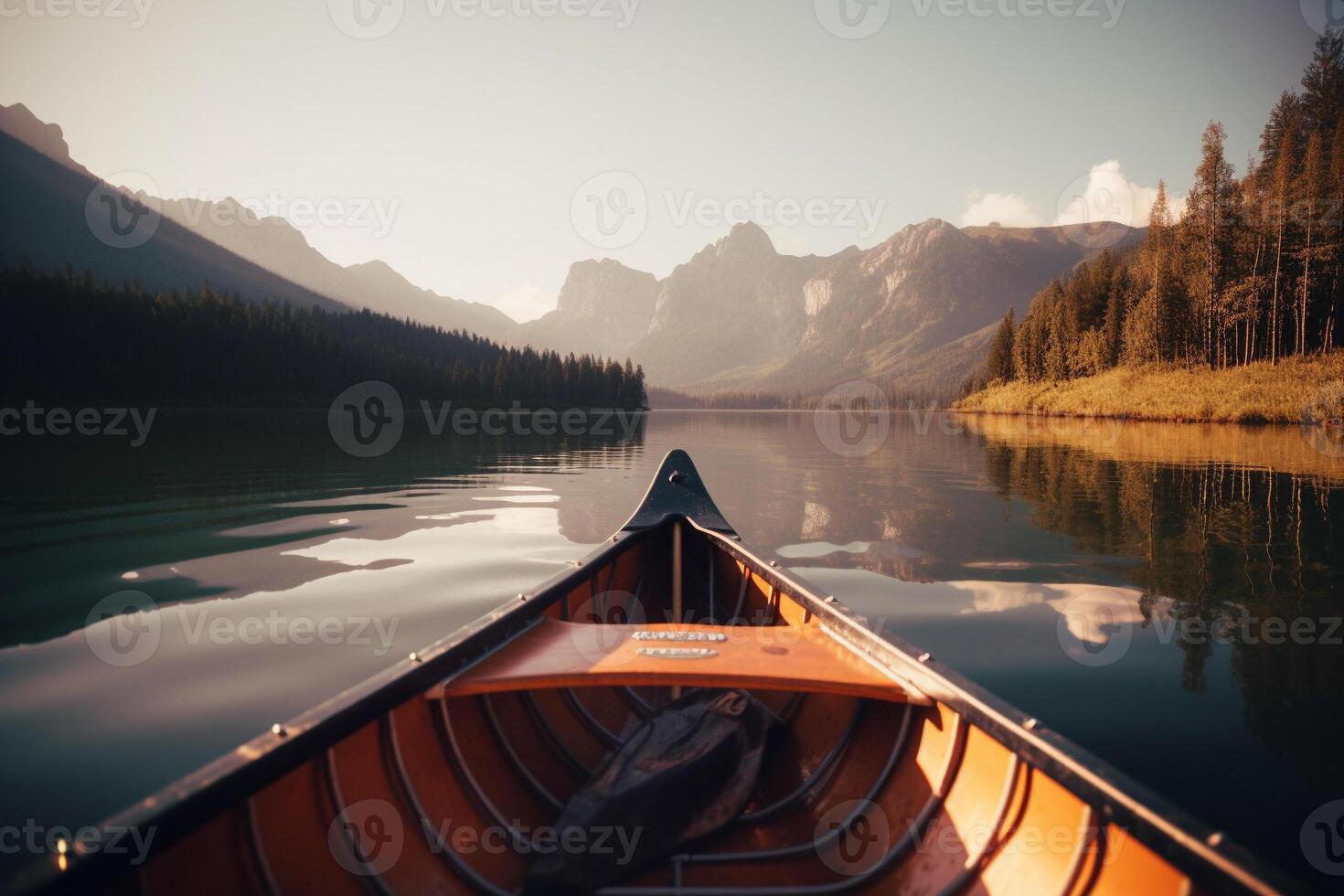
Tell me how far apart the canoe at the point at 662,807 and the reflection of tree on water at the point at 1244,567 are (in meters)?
2.76

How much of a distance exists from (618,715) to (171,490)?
49.6 ft

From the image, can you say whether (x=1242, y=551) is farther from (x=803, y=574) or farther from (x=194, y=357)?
(x=194, y=357)

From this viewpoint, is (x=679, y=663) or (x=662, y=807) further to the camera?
(x=679, y=663)

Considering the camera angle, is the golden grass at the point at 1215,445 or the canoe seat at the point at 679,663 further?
the golden grass at the point at 1215,445

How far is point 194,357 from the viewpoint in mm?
76250

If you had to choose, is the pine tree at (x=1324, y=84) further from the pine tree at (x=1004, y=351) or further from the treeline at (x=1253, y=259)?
the pine tree at (x=1004, y=351)

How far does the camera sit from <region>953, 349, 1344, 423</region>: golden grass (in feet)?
110

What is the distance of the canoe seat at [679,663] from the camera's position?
3.34 metres

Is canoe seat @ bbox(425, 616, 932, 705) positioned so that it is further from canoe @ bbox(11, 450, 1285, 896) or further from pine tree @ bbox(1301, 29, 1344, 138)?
pine tree @ bbox(1301, 29, 1344, 138)

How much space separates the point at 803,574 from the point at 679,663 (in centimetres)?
513

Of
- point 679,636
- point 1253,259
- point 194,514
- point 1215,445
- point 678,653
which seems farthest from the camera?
point 1253,259

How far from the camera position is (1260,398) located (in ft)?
118

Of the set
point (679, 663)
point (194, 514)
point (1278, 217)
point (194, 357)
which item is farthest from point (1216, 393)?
point (194, 357)

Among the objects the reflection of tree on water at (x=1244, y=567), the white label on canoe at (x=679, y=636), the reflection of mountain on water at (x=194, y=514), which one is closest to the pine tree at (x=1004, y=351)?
the reflection of tree on water at (x=1244, y=567)
